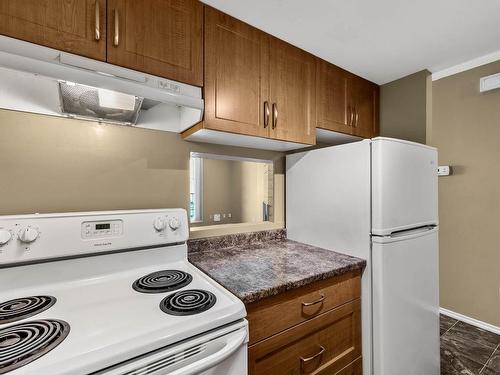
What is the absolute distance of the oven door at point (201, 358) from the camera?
0.65 meters

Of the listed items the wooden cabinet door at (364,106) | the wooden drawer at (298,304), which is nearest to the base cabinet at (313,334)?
the wooden drawer at (298,304)

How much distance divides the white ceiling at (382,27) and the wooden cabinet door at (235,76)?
0.08m

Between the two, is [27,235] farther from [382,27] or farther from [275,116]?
[382,27]

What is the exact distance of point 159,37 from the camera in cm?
108

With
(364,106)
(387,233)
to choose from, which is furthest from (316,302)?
(364,106)

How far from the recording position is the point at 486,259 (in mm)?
2217

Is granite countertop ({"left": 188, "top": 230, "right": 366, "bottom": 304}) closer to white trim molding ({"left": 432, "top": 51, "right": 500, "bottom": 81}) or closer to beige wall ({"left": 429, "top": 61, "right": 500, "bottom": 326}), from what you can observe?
beige wall ({"left": 429, "top": 61, "right": 500, "bottom": 326})

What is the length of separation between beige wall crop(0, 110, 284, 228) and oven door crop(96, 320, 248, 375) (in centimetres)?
84

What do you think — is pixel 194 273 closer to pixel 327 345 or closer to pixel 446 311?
pixel 327 345

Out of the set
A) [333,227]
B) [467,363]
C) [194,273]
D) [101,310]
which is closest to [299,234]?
[333,227]

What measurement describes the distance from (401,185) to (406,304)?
0.67 metres

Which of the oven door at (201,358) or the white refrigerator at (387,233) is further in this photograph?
the white refrigerator at (387,233)

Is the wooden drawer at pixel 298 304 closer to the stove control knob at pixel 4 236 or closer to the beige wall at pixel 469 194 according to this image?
the stove control knob at pixel 4 236

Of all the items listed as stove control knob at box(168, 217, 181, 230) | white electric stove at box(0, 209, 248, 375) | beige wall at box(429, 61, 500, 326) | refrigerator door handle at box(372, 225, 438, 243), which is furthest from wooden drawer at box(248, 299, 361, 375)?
beige wall at box(429, 61, 500, 326)
